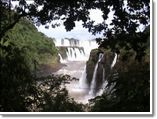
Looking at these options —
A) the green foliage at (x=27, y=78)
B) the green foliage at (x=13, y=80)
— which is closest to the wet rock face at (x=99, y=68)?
the green foliage at (x=27, y=78)

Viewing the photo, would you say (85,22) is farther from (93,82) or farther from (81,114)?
(81,114)

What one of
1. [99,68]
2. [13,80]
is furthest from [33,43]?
[99,68]

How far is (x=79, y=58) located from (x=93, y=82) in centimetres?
15

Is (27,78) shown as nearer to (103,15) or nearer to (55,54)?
(55,54)

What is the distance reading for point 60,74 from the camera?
2.43 metres

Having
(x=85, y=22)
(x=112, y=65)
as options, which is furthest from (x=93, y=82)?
(x=85, y=22)

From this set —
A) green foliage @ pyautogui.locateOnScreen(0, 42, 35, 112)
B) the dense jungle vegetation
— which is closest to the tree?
the dense jungle vegetation

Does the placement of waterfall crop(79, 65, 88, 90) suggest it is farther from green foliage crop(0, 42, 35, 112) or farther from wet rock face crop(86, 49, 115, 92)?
green foliage crop(0, 42, 35, 112)

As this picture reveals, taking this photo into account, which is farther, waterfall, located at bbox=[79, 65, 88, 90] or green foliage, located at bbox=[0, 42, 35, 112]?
green foliage, located at bbox=[0, 42, 35, 112]

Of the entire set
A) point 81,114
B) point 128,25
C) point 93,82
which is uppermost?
point 128,25

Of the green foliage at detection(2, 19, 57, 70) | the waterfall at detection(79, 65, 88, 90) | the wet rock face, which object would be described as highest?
the green foliage at detection(2, 19, 57, 70)

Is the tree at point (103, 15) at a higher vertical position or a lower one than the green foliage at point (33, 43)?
higher

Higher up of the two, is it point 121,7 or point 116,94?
point 121,7

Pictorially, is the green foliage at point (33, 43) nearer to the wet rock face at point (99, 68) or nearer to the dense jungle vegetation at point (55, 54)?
the dense jungle vegetation at point (55, 54)
